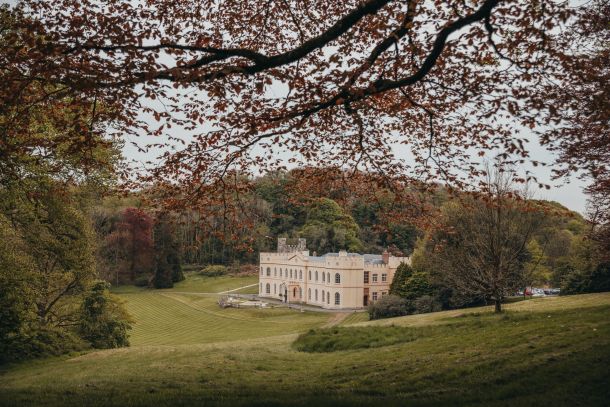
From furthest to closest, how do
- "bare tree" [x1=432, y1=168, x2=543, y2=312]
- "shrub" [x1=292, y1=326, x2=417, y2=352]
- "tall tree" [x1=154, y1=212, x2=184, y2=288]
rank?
"tall tree" [x1=154, y1=212, x2=184, y2=288] < "bare tree" [x1=432, y1=168, x2=543, y2=312] < "shrub" [x1=292, y1=326, x2=417, y2=352]

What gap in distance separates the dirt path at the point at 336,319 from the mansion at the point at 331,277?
12.6ft

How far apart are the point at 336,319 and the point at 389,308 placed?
279 inches

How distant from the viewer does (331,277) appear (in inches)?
2130

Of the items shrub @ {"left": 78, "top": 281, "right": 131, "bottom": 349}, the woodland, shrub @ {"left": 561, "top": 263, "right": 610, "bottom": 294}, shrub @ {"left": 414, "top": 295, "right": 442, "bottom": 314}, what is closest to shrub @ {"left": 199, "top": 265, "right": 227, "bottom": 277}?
shrub @ {"left": 414, "top": 295, "right": 442, "bottom": 314}

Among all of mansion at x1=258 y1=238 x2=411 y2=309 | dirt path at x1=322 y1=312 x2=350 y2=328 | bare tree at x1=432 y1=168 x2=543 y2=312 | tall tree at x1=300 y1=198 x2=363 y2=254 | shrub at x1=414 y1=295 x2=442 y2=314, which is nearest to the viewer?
bare tree at x1=432 y1=168 x2=543 y2=312

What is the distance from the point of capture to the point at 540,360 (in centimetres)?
879

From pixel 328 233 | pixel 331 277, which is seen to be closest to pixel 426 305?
pixel 331 277

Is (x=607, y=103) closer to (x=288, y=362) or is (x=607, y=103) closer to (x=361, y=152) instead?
(x=361, y=152)

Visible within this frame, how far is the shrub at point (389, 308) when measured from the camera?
39719 millimetres

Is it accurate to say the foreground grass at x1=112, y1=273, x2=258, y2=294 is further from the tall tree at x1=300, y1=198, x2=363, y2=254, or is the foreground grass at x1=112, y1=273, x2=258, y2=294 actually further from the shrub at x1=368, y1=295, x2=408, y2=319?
the shrub at x1=368, y1=295, x2=408, y2=319

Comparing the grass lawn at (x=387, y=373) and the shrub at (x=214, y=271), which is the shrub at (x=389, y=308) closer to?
the grass lawn at (x=387, y=373)

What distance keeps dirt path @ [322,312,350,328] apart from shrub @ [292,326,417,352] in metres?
23.8

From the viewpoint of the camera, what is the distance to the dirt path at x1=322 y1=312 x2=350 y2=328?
4213 centimetres

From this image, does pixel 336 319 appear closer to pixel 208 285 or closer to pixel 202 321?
pixel 202 321
